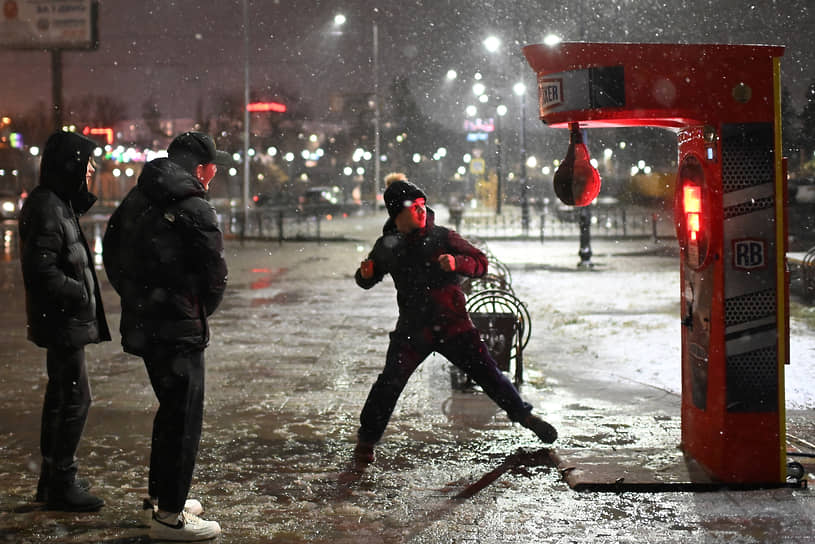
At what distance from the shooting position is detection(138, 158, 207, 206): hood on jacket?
446cm

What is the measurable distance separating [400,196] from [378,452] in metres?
1.72

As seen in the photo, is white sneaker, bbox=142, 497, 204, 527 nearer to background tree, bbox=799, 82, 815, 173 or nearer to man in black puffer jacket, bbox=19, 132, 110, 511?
man in black puffer jacket, bbox=19, 132, 110, 511

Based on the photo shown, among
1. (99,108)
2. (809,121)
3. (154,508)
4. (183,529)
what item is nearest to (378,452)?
(154,508)

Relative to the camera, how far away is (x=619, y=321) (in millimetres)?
12523

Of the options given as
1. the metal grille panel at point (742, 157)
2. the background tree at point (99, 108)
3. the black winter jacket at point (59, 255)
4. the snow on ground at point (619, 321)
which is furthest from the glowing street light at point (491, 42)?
the background tree at point (99, 108)

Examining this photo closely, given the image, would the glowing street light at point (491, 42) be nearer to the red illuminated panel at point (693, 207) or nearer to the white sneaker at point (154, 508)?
the red illuminated panel at point (693, 207)

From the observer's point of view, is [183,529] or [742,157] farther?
[742,157]

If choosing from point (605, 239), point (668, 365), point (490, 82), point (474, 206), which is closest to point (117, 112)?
point (474, 206)

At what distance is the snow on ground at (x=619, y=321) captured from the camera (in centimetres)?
918

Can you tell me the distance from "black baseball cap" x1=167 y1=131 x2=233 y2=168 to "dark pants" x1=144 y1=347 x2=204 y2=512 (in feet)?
3.05

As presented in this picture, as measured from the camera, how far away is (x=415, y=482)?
18.7 ft

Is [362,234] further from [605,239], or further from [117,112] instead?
[117,112]

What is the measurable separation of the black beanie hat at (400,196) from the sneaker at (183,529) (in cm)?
228

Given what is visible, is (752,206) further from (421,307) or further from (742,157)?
(421,307)
